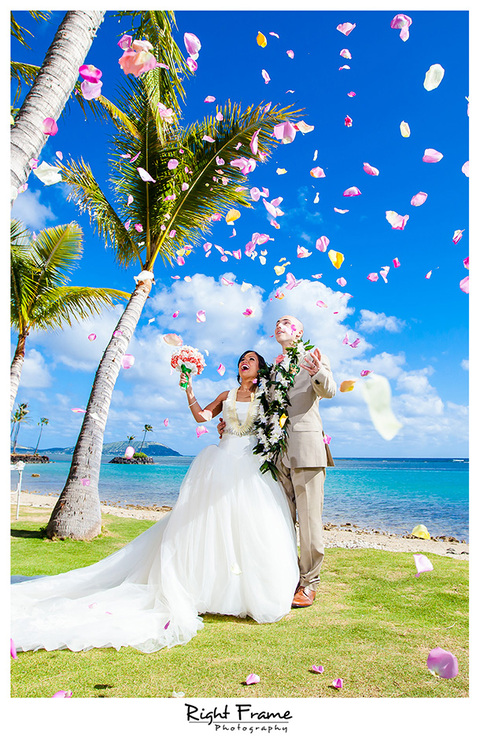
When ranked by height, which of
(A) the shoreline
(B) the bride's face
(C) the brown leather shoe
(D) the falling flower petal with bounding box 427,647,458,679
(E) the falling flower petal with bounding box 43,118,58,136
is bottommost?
(A) the shoreline

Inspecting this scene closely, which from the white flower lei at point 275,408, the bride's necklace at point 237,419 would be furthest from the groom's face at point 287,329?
the bride's necklace at point 237,419

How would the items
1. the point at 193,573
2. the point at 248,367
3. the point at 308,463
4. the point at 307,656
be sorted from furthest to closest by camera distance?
the point at 248,367, the point at 308,463, the point at 193,573, the point at 307,656

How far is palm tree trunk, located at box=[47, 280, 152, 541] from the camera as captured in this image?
736 centimetres

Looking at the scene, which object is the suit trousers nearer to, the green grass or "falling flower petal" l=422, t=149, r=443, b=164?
the green grass

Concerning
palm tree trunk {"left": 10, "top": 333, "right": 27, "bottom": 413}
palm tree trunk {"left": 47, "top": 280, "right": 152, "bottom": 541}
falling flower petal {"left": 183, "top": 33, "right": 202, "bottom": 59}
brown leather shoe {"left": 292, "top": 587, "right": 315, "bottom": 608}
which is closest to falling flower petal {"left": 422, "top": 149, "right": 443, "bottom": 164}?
falling flower petal {"left": 183, "top": 33, "right": 202, "bottom": 59}

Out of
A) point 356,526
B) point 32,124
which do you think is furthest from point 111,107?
point 356,526

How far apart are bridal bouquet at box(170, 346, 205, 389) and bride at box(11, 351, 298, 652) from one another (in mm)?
841

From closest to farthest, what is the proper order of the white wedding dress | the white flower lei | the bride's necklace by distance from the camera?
the white wedding dress < the white flower lei < the bride's necklace

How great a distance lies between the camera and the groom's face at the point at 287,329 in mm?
4750

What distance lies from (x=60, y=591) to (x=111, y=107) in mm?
8624

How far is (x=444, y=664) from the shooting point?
2.76m

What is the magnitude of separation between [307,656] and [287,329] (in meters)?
3.02

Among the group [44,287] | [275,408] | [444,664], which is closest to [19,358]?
[44,287]

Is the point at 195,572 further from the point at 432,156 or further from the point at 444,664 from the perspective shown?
the point at 432,156
